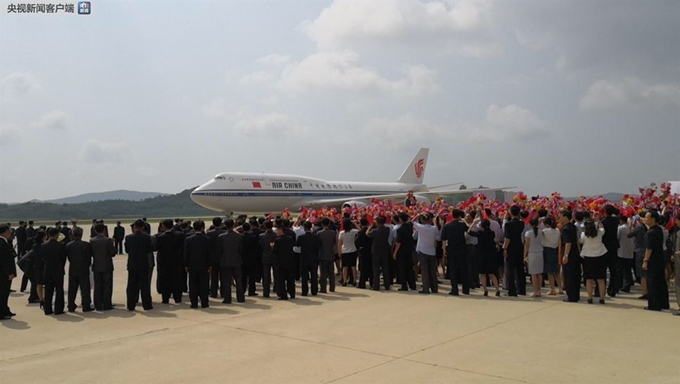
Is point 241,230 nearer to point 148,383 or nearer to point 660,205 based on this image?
point 148,383

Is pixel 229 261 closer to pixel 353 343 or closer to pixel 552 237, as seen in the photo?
pixel 353 343

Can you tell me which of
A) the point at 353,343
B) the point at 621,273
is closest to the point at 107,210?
the point at 621,273

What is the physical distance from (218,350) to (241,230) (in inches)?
207

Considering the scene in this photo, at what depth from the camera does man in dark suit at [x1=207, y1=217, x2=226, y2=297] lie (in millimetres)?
10229

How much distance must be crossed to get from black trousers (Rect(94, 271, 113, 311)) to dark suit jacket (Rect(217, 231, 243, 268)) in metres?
2.04

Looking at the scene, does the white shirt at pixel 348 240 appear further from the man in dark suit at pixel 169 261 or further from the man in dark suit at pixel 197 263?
the man in dark suit at pixel 169 261

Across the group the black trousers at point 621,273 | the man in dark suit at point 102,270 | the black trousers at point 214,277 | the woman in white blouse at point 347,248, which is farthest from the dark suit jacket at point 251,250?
the black trousers at point 621,273

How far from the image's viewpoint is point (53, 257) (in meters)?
9.34

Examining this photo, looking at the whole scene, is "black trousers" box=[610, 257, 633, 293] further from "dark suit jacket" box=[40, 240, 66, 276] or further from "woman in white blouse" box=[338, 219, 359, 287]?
"dark suit jacket" box=[40, 240, 66, 276]

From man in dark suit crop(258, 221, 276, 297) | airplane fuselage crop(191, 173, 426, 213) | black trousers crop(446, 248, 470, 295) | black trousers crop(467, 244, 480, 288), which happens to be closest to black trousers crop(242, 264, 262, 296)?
man in dark suit crop(258, 221, 276, 297)

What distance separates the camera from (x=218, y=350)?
6.67 metres

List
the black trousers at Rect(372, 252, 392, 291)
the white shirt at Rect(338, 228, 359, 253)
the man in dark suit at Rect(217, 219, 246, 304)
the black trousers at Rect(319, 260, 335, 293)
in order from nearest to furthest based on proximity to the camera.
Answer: the man in dark suit at Rect(217, 219, 246, 304) < the black trousers at Rect(319, 260, 335, 293) < the black trousers at Rect(372, 252, 392, 291) < the white shirt at Rect(338, 228, 359, 253)

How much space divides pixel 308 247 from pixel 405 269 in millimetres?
2222

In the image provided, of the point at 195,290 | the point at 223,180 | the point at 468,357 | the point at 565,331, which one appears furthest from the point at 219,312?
the point at 223,180
